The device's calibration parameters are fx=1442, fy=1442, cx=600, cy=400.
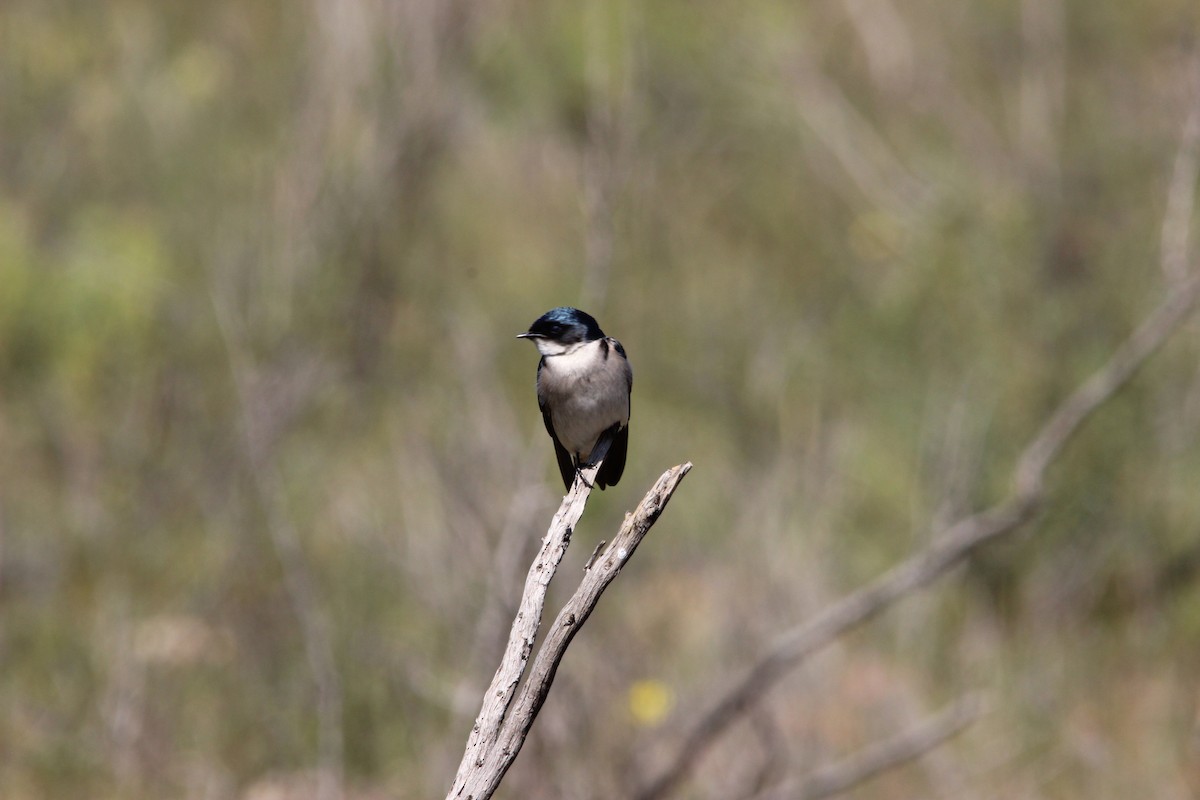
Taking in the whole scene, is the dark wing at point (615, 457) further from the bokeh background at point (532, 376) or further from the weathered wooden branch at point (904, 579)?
the weathered wooden branch at point (904, 579)

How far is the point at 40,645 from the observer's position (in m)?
7.04

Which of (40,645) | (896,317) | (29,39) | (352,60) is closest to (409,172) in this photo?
(352,60)

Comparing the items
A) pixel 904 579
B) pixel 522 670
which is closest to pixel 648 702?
pixel 904 579

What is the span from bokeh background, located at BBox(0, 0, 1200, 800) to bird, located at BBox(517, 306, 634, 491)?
2.81 feet

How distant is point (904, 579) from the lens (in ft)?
18.5

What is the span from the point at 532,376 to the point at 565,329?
4.21 meters

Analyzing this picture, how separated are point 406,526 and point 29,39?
521cm

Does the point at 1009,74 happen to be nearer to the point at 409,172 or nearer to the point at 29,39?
the point at 409,172

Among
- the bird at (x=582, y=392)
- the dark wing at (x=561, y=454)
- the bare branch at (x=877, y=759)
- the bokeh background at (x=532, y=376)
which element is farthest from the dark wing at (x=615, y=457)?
the bare branch at (x=877, y=759)

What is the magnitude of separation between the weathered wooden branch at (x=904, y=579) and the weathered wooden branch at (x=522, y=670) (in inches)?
111

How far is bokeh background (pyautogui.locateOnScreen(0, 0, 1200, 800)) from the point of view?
6191 mm

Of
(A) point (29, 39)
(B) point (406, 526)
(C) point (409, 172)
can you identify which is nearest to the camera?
(B) point (406, 526)

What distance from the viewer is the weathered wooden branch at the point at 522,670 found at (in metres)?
2.48

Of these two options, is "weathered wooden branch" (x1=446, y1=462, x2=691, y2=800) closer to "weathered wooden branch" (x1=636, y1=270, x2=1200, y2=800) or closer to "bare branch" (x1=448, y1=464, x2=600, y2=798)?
"bare branch" (x1=448, y1=464, x2=600, y2=798)
